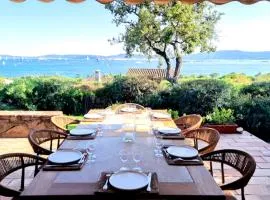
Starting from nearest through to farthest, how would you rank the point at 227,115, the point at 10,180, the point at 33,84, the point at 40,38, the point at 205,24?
the point at 10,180 < the point at 227,115 < the point at 33,84 < the point at 205,24 < the point at 40,38

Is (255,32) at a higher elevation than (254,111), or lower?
higher

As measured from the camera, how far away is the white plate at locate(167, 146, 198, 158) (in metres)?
2.63

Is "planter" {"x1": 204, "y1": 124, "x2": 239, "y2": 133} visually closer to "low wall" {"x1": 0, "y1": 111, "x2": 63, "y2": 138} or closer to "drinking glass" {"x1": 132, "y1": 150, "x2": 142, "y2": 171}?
"low wall" {"x1": 0, "y1": 111, "x2": 63, "y2": 138}

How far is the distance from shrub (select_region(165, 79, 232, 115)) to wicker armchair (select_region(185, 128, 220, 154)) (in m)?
3.58

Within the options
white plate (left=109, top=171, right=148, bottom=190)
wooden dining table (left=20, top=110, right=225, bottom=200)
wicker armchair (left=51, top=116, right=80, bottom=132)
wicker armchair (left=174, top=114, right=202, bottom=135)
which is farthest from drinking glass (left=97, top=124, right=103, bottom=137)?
wicker armchair (left=174, top=114, right=202, bottom=135)

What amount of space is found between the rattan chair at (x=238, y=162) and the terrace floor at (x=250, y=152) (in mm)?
845

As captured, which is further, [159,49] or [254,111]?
[159,49]

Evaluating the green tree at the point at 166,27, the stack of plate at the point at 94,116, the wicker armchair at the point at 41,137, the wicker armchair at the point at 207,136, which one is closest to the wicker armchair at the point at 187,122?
the wicker armchair at the point at 207,136

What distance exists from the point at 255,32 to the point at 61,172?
30.8 meters

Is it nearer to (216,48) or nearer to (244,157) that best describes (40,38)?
(216,48)

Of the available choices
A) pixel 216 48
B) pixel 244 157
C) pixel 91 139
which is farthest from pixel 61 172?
pixel 216 48

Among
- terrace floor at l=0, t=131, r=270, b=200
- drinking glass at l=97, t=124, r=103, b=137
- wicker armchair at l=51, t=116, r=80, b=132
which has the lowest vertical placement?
terrace floor at l=0, t=131, r=270, b=200

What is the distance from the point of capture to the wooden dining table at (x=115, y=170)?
6.44 ft

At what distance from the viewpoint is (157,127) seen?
12.1 ft
